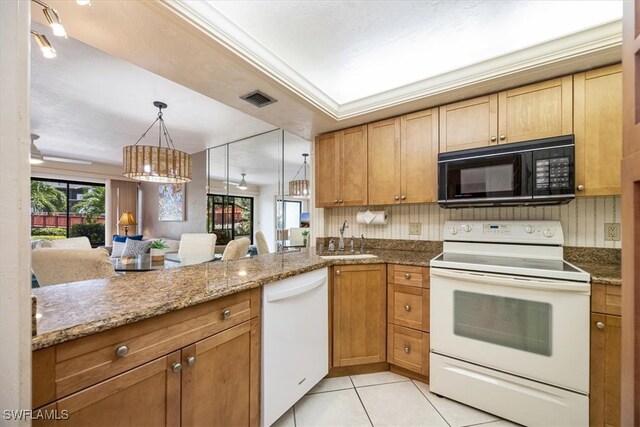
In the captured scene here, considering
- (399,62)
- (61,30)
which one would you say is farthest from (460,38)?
(61,30)

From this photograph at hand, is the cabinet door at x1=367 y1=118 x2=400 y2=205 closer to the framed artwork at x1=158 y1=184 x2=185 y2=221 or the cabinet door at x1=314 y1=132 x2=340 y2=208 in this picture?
the cabinet door at x1=314 y1=132 x2=340 y2=208

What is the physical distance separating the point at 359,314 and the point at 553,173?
163cm

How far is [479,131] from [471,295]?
122 cm

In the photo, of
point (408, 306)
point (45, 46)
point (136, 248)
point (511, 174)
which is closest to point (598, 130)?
point (511, 174)

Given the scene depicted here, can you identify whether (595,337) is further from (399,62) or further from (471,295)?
(399,62)

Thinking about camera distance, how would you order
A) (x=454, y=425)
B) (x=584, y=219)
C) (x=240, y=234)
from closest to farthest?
(x=454, y=425) < (x=584, y=219) < (x=240, y=234)

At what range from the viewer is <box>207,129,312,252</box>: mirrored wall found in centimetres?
338

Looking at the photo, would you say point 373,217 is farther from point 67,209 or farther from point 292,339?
point 67,209

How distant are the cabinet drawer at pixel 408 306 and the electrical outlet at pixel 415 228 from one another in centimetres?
71

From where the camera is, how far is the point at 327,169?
277cm

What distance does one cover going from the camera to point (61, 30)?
3.16 feet

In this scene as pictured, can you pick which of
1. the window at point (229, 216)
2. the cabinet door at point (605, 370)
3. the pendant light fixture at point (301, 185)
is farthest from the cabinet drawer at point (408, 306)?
the window at point (229, 216)

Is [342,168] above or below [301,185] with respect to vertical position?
above

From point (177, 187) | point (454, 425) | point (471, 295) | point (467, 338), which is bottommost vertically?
point (454, 425)
